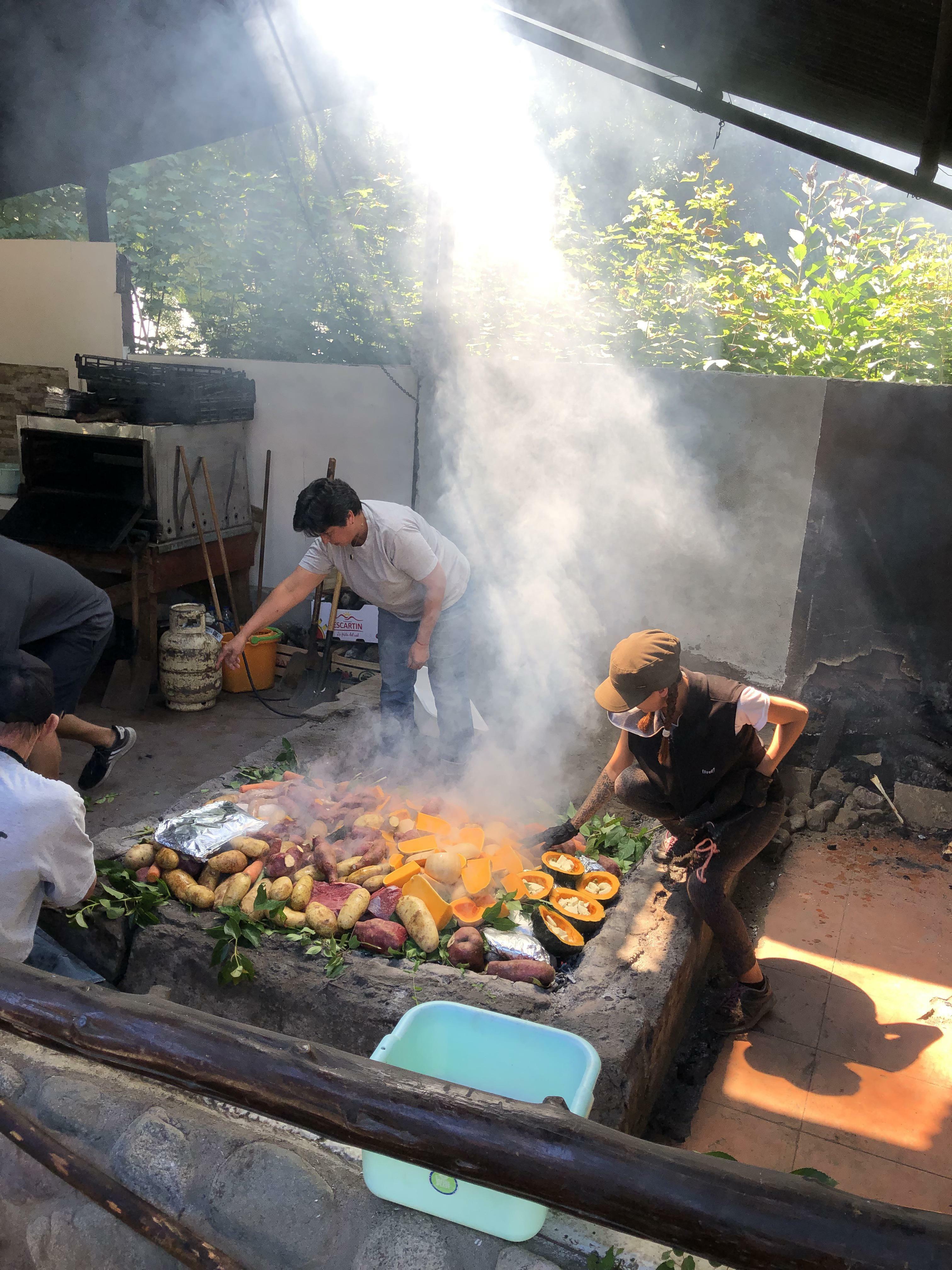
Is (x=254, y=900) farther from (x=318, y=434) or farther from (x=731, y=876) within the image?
(x=318, y=434)

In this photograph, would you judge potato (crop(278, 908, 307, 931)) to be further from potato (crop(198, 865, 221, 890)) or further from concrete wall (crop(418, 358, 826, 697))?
concrete wall (crop(418, 358, 826, 697))

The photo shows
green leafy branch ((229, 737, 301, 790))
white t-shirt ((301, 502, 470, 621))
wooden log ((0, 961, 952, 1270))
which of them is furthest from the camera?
white t-shirt ((301, 502, 470, 621))

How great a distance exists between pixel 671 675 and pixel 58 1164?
239 centimetres

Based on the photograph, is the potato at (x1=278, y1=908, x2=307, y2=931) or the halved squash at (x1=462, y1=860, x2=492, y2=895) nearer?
the potato at (x1=278, y1=908, x2=307, y2=931)

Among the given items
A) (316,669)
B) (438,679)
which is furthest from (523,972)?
(316,669)

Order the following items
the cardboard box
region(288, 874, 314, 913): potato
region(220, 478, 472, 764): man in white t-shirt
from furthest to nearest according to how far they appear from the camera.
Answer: the cardboard box
region(220, 478, 472, 764): man in white t-shirt
region(288, 874, 314, 913): potato

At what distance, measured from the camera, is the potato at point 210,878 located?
3.62 meters

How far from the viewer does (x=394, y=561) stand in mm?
4762

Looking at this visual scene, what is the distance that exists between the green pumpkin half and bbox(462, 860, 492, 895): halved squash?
0.94ft

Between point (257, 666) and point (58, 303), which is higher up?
point (58, 303)

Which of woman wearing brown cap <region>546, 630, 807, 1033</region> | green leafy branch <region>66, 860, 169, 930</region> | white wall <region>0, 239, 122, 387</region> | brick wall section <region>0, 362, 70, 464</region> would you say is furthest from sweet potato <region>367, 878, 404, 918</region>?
brick wall section <region>0, 362, 70, 464</region>

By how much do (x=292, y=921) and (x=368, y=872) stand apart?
414mm

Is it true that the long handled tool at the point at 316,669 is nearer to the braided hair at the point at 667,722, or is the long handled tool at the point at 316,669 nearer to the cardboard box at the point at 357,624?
the cardboard box at the point at 357,624

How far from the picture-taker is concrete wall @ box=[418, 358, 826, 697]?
204 inches
